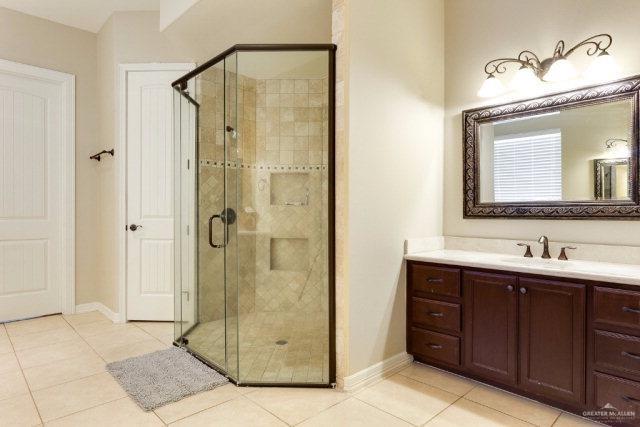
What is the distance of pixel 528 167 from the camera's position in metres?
2.55

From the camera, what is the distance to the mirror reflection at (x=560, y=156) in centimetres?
221

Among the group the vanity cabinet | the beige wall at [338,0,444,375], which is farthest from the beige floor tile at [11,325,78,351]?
the vanity cabinet

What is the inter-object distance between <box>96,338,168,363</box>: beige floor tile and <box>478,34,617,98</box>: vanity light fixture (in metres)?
3.20

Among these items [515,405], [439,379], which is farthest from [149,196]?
[515,405]

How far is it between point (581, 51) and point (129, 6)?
12.5 feet

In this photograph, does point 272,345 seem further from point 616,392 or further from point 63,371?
point 616,392

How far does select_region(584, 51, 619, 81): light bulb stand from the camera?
214cm

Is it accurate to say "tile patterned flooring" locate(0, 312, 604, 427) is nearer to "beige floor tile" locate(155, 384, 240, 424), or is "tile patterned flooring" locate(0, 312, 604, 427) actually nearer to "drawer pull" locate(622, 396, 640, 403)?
"beige floor tile" locate(155, 384, 240, 424)

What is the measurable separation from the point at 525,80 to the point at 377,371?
7.23 feet

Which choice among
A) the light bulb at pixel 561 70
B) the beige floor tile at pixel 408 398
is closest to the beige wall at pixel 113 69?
the beige floor tile at pixel 408 398

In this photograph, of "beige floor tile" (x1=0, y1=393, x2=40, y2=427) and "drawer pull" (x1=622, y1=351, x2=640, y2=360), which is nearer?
"drawer pull" (x1=622, y1=351, x2=640, y2=360)

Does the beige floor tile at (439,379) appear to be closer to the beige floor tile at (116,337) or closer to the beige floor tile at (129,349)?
the beige floor tile at (129,349)

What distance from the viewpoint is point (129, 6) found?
138 inches

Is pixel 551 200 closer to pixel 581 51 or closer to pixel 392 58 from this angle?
pixel 581 51
